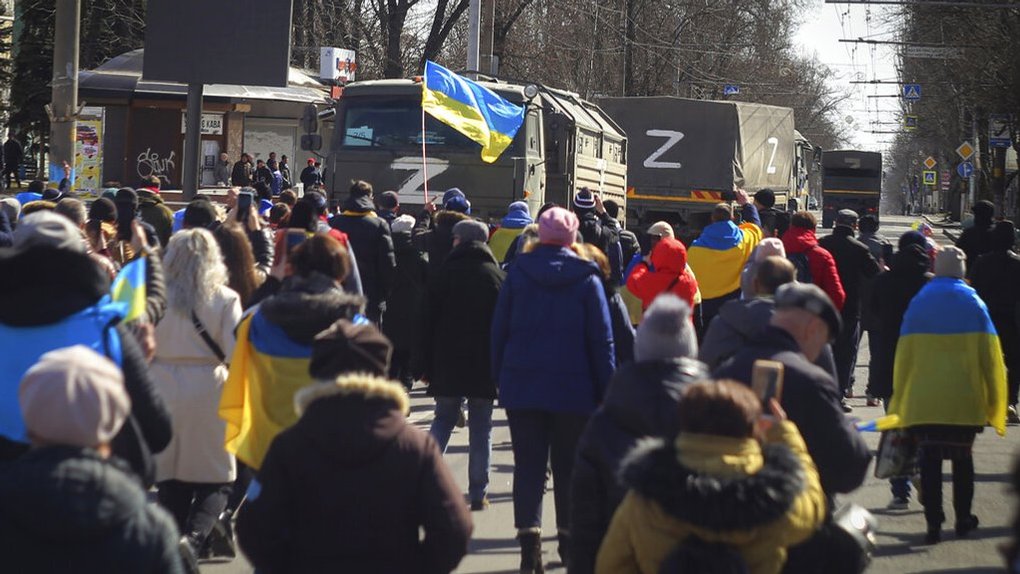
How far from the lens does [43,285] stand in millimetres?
4762

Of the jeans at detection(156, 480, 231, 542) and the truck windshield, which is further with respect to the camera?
the truck windshield

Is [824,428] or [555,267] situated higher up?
[555,267]

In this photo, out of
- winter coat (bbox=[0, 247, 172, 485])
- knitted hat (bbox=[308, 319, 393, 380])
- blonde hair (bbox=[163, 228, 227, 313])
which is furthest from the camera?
blonde hair (bbox=[163, 228, 227, 313])

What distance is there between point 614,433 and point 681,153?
84.8 ft

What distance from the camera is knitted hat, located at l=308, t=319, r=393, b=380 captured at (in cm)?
455

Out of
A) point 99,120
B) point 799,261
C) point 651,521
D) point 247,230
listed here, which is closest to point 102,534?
point 651,521

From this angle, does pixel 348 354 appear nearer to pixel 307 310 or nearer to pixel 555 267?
pixel 307 310

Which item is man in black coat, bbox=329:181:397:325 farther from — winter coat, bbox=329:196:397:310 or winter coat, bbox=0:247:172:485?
winter coat, bbox=0:247:172:485

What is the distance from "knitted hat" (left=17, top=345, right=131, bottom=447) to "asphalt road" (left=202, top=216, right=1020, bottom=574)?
3750 mm

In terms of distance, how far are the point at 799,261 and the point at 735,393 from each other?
8.49m

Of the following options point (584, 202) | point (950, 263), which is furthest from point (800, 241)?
point (950, 263)

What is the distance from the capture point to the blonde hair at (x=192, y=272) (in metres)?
6.86

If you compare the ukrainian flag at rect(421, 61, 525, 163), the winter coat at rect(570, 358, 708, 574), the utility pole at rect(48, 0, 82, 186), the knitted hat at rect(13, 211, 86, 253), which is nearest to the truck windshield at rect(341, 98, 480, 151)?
the ukrainian flag at rect(421, 61, 525, 163)

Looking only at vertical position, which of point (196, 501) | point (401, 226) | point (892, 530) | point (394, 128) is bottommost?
point (892, 530)
